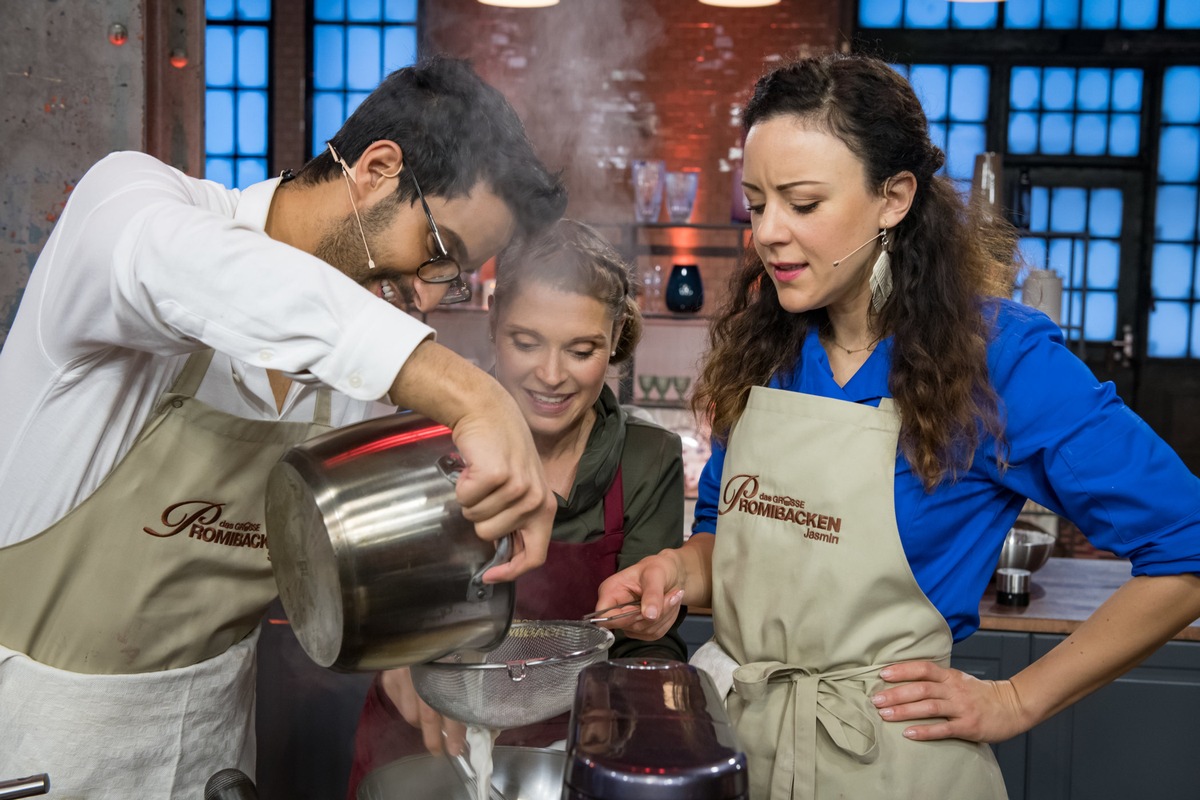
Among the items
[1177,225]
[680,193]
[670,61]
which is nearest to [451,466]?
[680,193]

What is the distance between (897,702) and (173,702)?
89cm

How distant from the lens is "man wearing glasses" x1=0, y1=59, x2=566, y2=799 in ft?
3.38

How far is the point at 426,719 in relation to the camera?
135 cm

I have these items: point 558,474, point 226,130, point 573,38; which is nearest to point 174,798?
point 558,474

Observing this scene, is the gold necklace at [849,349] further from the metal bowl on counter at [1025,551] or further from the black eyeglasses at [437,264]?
the metal bowl on counter at [1025,551]

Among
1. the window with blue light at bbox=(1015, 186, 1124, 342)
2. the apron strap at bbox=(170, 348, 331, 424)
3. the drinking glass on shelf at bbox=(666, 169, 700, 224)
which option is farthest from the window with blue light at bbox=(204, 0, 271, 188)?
the apron strap at bbox=(170, 348, 331, 424)

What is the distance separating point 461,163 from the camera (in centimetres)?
137

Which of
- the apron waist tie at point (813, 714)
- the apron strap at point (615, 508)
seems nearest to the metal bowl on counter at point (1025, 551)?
the apron strap at point (615, 508)

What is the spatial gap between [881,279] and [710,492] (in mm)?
434

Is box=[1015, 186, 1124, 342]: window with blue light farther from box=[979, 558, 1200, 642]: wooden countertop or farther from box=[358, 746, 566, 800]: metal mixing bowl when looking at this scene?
box=[358, 746, 566, 800]: metal mixing bowl

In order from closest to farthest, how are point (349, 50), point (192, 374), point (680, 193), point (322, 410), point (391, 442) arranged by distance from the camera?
point (391, 442), point (192, 374), point (322, 410), point (680, 193), point (349, 50)

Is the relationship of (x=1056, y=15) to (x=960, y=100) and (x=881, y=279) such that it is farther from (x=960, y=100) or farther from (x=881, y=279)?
(x=881, y=279)

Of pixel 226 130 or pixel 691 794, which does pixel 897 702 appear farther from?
pixel 226 130

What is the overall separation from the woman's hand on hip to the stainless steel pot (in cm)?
57
